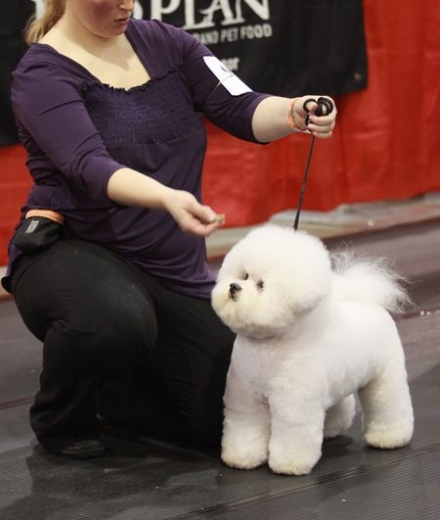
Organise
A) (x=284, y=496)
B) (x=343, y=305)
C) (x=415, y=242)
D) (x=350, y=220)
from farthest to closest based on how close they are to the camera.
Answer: (x=350, y=220), (x=415, y=242), (x=343, y=305), (x=284, y=496)

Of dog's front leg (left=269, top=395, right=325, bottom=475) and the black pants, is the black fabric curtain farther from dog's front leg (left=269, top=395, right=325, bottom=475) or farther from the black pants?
dog's front leg (left=269, top=395, right=325, bottom=475)

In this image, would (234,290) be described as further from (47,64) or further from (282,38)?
(282,38)

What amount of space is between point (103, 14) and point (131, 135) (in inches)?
8.1

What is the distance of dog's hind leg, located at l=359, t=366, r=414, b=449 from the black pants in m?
0.26

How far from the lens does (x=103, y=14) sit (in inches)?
76.9

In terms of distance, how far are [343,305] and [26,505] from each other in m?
0.60

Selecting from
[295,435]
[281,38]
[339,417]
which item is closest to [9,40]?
[281,38]

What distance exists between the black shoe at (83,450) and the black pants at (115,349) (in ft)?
0.05

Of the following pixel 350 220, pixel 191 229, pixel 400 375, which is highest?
pixel 191 229

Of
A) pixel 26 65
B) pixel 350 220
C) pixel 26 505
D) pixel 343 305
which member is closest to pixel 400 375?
pixel 343 305

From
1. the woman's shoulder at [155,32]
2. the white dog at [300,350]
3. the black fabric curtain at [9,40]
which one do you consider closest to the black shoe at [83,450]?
the white dog at [300,350]

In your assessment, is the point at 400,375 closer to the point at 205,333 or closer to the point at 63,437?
the point at 205,333

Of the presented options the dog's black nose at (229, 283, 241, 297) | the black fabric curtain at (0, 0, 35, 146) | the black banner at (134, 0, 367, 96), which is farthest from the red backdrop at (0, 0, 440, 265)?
the dog's black nose at (229, 283, 241, 297)

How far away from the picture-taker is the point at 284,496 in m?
1.79
